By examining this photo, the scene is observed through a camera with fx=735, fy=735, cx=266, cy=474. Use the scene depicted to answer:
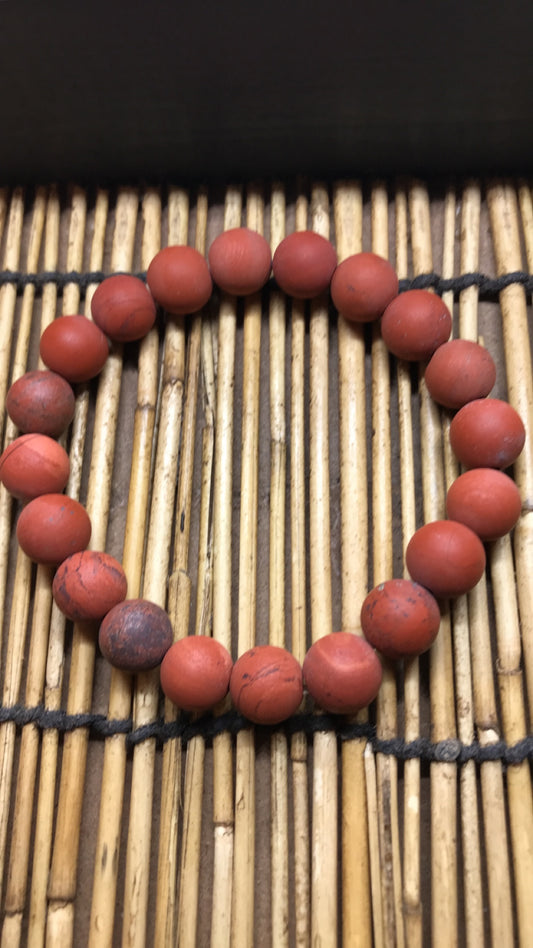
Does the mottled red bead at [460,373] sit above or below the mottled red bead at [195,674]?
above

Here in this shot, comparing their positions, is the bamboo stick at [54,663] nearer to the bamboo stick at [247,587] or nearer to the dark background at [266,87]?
the dark background at [266,87]

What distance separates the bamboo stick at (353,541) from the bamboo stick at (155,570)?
0.57 feet

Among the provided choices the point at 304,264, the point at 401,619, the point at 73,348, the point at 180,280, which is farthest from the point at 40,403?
the point at 401,619

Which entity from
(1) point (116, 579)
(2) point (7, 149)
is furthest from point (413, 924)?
(2) point (7, 149)

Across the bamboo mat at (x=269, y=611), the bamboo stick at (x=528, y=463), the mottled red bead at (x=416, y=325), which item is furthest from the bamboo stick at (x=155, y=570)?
the bamboo stick at (x=528, y=463)

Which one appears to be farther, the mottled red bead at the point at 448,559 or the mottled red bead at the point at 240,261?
the mottled red bead at the point at 240,261

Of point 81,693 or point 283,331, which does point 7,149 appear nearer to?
point 283,331

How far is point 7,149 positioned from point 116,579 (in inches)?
19.7

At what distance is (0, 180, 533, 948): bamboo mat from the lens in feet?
2.13

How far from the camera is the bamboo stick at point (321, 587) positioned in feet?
2.09

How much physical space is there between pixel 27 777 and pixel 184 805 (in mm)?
152

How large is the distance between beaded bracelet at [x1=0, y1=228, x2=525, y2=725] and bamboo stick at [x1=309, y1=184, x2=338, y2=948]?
0.04 meters

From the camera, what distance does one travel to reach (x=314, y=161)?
2.64ft

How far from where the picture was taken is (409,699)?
0.68 metres
